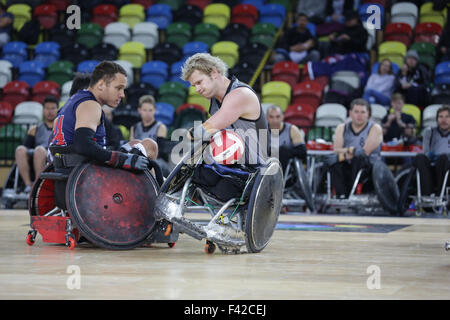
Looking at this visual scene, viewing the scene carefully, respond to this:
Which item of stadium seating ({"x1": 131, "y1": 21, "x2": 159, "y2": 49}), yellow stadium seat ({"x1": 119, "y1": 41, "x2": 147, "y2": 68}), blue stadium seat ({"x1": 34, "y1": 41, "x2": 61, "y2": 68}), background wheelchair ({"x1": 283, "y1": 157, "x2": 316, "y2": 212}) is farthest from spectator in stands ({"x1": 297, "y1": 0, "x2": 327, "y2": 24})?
background wheelchair ({"x1": 283, "y1": 157, "x2": 316, "y2": 212})

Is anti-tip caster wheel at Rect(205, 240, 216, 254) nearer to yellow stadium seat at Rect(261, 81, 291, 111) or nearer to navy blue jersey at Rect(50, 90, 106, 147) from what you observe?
navy blue jersey at Rect(50, 90, 106, 147)

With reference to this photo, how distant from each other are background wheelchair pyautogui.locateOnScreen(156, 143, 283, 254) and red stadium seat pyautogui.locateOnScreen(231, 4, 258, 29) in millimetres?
8795

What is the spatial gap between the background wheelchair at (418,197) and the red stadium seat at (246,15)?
5.35 m

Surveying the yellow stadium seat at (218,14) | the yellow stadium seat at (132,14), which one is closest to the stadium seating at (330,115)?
the yellow stadium seat at (218,14)

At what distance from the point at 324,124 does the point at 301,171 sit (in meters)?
2.14

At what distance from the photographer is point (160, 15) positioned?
1278cm

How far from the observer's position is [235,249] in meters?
3.61

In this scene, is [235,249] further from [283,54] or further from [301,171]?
[283,54]

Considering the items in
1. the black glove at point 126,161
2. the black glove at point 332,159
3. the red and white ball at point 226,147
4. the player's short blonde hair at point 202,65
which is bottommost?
the black glove at point 332,159

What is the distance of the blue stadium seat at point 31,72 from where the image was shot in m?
11.7

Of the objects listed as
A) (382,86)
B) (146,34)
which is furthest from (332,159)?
(146,34)

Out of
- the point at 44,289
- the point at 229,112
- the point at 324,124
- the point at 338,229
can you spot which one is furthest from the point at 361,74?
the point at 44,289

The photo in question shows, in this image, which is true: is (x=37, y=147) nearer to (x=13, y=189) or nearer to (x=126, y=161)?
(x=13, y=189)

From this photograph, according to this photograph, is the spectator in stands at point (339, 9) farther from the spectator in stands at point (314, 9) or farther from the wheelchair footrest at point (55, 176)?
the wheelchair footrest at point (55, 176)
